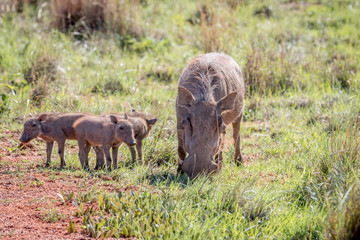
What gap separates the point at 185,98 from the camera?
4836 millimetres

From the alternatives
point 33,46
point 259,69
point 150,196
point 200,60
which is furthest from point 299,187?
point 33,46

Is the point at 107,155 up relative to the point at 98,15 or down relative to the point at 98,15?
down

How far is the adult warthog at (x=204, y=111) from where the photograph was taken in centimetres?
444

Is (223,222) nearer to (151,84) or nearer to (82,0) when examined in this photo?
(151,84)

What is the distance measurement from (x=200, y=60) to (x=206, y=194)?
189 centimetres

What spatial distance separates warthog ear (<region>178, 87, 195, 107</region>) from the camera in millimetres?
4773

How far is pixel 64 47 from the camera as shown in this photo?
30.2 ft

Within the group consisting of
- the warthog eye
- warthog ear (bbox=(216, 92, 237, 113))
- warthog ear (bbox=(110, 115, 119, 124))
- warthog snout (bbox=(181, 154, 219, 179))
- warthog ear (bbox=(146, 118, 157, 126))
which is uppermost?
warthog ear (bbox=(216, 92, 237, 113))

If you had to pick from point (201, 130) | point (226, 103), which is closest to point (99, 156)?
point (201, 130)

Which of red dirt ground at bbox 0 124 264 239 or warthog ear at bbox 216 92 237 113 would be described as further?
warthog ear at bbox 216 92 237 113

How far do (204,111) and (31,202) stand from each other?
5.57 ft

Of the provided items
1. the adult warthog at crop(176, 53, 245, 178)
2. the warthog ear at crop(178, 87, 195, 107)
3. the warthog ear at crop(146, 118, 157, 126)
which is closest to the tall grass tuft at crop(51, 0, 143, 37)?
the adult warthog at crop(176, 53, 245, 178)

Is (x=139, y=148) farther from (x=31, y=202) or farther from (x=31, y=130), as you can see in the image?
(x=31, y=202)

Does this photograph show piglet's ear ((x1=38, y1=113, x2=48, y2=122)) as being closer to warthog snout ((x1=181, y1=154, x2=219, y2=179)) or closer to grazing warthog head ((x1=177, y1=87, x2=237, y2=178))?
grazing warthog head ((x1=177, y1=87, x2=237, y2=178))
